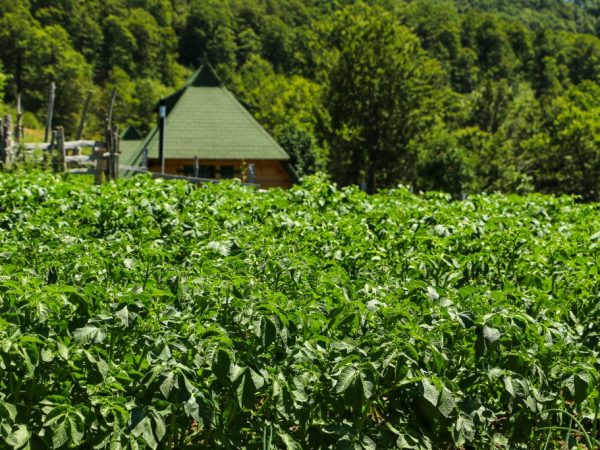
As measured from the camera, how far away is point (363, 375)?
3.29 meters

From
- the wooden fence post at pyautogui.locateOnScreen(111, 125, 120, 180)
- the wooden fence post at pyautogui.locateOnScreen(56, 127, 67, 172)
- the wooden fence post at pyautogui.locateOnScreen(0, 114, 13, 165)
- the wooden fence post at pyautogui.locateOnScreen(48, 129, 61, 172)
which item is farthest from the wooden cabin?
the wooden fence post at pyautogui.locateOnScreen(0, 114, 13, 165)

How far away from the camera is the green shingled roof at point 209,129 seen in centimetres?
3117

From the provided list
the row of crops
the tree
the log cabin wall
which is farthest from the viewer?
the tree

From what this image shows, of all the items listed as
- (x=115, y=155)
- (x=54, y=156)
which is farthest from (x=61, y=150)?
(x=115, y=155)

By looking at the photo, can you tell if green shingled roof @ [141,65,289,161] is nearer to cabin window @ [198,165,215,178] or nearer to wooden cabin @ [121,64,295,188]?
wooden cabin @ [121,64,295,188]

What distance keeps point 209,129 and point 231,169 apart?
6.21 ft

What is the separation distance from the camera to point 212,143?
31594 millimetres

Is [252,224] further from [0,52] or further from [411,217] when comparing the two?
[0,52]

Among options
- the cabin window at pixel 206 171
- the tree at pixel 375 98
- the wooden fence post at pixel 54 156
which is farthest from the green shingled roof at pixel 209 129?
the wooden fence post at pixel 54 156

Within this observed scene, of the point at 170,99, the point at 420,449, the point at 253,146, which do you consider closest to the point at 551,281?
the point at 420,449

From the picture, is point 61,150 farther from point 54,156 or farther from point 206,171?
point 206,171

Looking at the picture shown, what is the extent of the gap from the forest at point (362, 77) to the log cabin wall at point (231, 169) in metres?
1.18

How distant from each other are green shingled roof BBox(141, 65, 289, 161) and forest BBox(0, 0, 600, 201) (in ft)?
7.04

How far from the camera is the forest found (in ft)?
121
